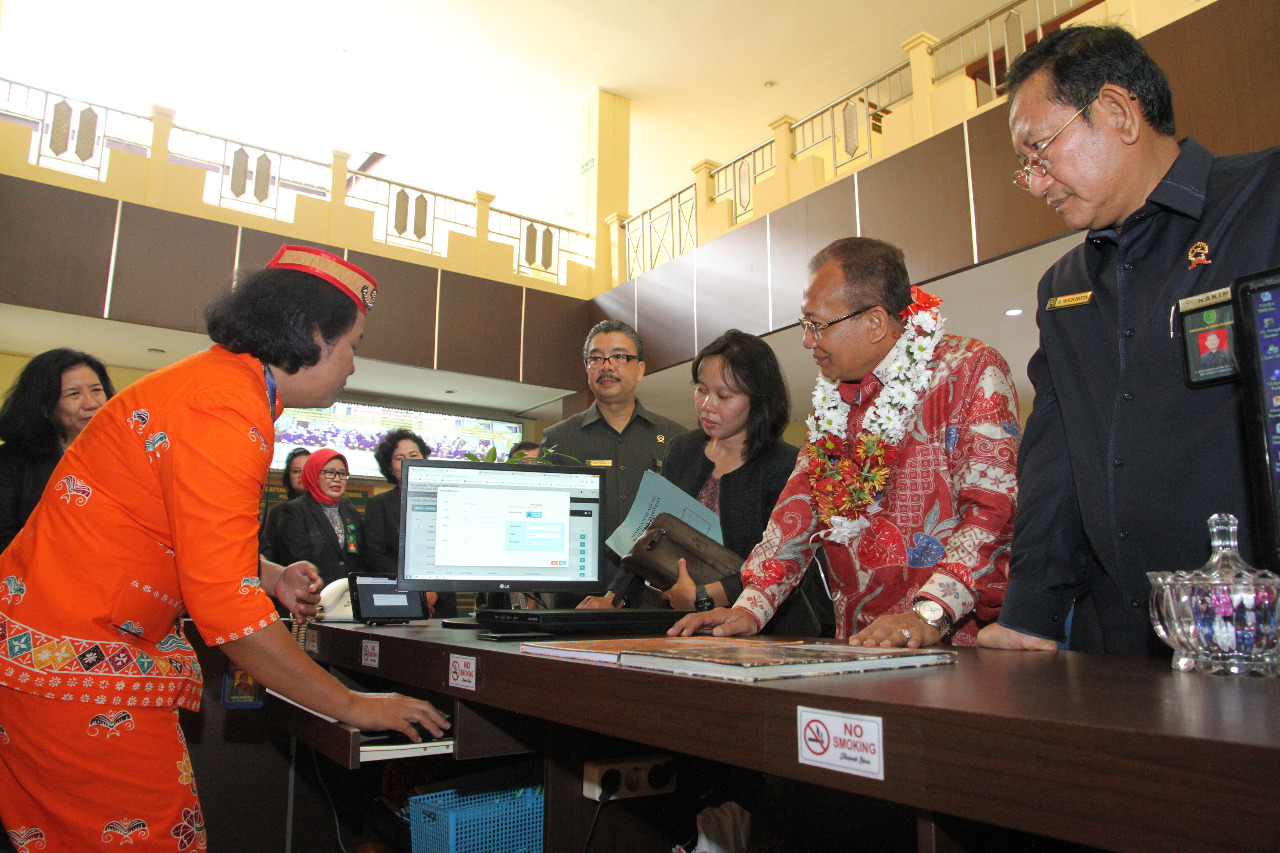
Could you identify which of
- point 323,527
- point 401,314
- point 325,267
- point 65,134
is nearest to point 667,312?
point 401,314

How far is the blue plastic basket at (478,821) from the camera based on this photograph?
1.48 metres

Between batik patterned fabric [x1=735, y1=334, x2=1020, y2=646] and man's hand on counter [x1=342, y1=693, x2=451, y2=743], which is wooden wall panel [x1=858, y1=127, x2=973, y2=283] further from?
man's hand on counter [x1=342, y1=693, x2=451, y2=743]

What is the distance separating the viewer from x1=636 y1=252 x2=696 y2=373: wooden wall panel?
20.8 ft

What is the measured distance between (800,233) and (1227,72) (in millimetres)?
2490

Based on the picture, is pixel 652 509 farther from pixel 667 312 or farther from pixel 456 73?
pixel 456 73

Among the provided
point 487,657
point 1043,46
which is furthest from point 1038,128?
point 487,657

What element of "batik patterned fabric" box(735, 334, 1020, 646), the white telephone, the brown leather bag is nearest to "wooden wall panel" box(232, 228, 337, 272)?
the white telephone

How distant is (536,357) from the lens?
7180mm

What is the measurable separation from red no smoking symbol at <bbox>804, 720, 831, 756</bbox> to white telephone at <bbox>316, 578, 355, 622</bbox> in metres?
1.77

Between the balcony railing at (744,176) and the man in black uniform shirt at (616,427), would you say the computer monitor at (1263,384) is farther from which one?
the balcony railing at (744,176)

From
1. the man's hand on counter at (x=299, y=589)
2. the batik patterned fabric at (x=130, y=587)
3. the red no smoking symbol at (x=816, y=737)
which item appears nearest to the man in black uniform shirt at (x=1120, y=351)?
the red no smoking symbol at (x=816, y=737)

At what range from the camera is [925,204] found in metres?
4.70

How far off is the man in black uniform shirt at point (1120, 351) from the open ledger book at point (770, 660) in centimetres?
32

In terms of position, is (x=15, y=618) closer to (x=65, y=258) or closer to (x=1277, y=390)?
(x=1277, y=390)
